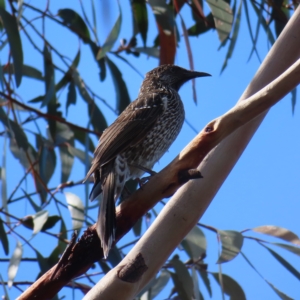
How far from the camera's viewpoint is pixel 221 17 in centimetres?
296

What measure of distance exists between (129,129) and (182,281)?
2.34 ft

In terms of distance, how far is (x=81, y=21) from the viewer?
143 inches

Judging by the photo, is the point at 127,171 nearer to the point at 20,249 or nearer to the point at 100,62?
the point at 20,249

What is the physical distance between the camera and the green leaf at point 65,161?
145 inches

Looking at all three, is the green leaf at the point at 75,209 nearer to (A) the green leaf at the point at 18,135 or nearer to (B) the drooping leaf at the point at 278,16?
(A) the green leaf at the point at 18,135

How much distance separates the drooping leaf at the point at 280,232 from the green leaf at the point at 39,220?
3.02 feet

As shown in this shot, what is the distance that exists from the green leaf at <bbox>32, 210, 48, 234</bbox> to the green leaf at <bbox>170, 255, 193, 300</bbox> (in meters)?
0.62

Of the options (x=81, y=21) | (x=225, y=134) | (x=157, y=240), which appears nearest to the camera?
(x=225, y=134)

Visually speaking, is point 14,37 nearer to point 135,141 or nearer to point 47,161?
point 135,141

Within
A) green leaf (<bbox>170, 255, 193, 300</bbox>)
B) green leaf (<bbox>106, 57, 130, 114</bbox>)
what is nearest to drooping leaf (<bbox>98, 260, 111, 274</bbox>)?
green leaf (<bbox>170, 255, 193, 300</bbox>)

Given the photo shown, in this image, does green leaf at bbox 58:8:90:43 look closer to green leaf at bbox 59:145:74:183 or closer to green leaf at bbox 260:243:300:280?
green leaf at bbox 59:145:74:183

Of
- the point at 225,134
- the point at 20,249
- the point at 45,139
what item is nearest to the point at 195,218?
the point at 225,134

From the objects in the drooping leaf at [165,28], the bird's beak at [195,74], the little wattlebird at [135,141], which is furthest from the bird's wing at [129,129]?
the bird's beak at [195,74]

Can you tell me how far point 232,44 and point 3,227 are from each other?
1.31 m
